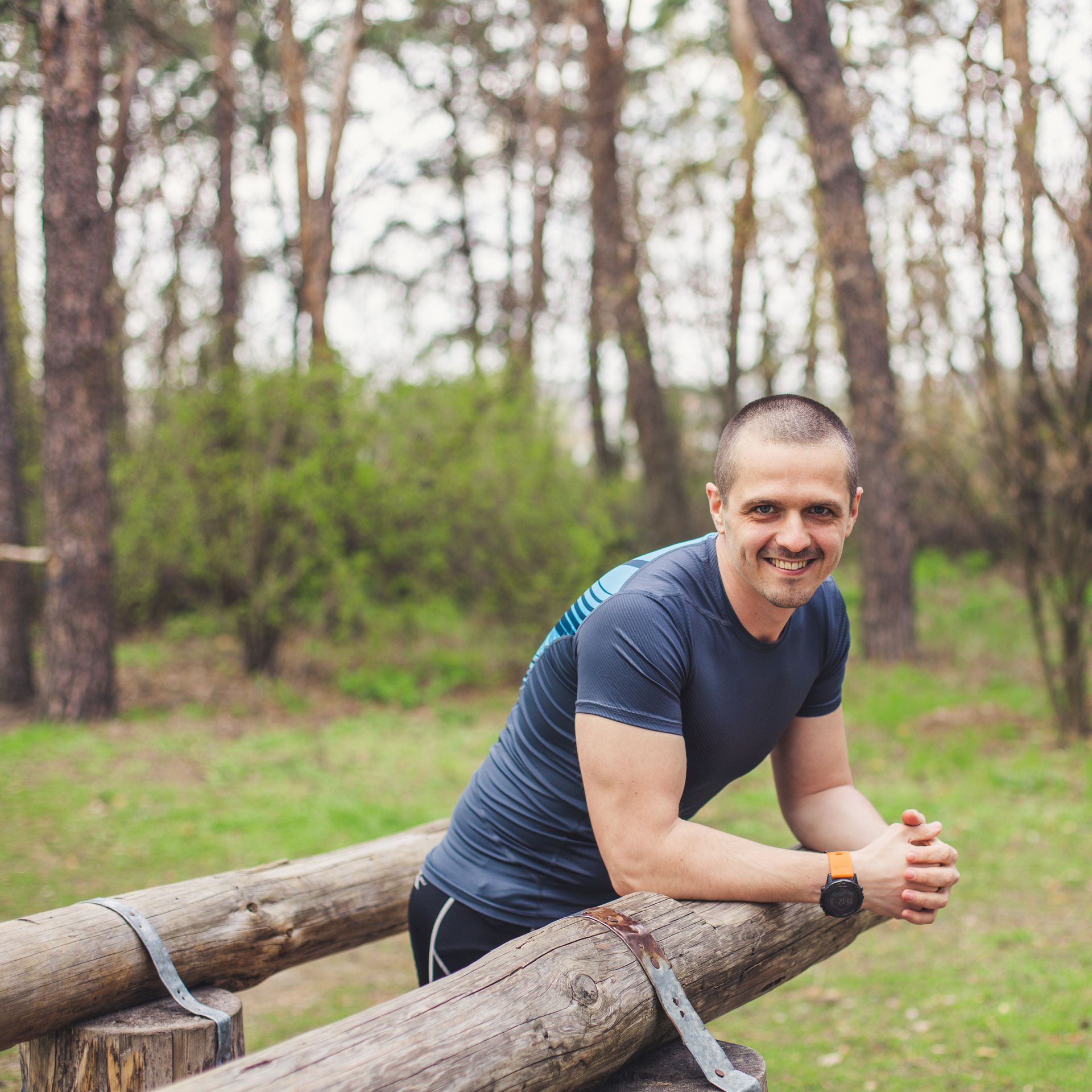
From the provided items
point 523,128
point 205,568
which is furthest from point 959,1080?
point 523,128

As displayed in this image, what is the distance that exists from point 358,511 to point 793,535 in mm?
9193

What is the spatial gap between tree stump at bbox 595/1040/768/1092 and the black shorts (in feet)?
1.33

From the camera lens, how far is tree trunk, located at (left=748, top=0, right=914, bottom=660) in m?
10.8

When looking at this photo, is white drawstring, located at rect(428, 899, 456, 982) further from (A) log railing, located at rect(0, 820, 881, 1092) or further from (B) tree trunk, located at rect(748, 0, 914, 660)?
(B) tree trunk, located at rect(748, 0, 914, 660)

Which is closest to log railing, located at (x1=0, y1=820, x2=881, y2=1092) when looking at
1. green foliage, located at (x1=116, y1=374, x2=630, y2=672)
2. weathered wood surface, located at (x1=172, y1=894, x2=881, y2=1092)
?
weathered wood surface, located at (x1=172, y1=894, x2=881, y2=1092)

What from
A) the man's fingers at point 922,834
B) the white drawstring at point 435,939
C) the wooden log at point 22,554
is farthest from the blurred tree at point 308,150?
the man's fingers at point 922,834

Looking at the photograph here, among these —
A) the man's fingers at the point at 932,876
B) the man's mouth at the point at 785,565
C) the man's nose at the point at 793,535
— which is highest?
the man's nose at the point at 793,535

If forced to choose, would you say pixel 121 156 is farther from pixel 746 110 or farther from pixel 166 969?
pixel 166 969

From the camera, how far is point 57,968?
2396 millimetres

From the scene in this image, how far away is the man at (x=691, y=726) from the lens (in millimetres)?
2201

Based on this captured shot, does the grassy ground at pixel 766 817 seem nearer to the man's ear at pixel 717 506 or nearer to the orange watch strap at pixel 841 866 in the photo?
the orange watch strap at pixel 841 866

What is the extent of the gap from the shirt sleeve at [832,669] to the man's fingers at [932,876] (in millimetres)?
457

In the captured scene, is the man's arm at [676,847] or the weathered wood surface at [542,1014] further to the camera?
the man's arm at [676,847]

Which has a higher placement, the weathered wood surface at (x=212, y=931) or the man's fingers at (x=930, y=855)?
the man's fingers at (x=930, y=855)
